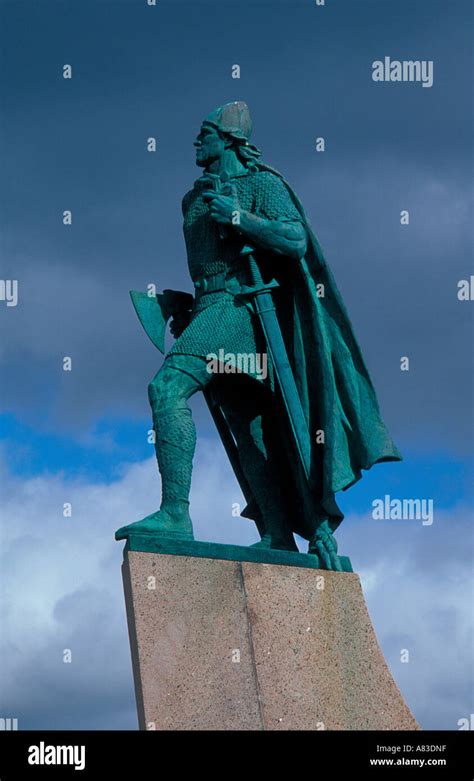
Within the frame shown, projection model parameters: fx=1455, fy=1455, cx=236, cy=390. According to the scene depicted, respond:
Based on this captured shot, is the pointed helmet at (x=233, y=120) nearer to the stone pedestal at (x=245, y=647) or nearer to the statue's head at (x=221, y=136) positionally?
the statue's head at (x=221, y=136)

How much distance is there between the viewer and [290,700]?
10.2 meters

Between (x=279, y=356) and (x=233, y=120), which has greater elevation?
(x=233, y=120)

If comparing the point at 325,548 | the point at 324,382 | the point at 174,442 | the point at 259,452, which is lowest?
the point at 325,548

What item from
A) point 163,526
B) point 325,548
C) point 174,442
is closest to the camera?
point 163,526

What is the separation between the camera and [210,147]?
37.9 ft

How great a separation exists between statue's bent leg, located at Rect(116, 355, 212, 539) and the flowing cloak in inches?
35.4

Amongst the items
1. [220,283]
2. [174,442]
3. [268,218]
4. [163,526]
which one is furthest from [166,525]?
[268,218]

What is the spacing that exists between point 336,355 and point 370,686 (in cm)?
265

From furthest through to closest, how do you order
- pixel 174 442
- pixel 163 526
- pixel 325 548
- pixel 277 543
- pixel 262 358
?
pixel 277 543 → pixel 262 358 → pixel 325 548 → pixel 174 442 → pixel 163 526

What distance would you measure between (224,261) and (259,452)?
1.55 m

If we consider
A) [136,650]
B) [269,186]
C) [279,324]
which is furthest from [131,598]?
[269,186]

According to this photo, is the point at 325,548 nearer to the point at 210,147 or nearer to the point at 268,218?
the point at 268,218

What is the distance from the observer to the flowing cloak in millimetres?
11242
